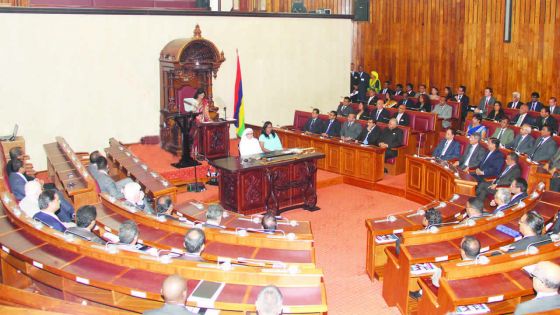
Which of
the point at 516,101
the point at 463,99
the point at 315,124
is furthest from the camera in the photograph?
the point at 463,99

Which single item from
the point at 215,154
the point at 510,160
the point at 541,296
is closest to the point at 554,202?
the point at 510,160

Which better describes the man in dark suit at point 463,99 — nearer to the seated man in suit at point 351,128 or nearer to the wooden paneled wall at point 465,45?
the wooden paneled wall at point 465,45

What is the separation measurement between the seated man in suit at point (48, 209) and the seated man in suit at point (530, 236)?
4.41 m

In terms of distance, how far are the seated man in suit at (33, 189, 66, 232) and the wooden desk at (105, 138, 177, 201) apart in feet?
6.15

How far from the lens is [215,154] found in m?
10.9

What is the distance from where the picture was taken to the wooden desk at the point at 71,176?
24.8ft

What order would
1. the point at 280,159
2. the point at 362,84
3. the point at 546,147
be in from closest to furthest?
the point at 280,159 → the point at 546,147 → the point at 362,84

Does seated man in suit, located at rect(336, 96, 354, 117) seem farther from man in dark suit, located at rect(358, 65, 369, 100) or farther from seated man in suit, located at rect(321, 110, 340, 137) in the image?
man in dark suit, located at rect(358, 65, 369, 100)

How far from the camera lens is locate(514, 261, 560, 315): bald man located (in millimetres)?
3914

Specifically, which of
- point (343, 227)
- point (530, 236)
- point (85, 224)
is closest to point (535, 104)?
point (343, 227)

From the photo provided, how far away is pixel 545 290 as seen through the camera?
3.98m

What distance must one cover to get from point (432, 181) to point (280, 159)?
8.18 ft

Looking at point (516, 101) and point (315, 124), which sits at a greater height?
point (516, 101)

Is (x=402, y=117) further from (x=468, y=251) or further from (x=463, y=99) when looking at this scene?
(x=468, y=251)
